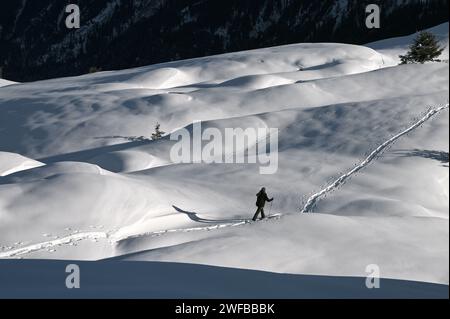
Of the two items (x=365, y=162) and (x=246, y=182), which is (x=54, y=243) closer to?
(x=246, y=182)

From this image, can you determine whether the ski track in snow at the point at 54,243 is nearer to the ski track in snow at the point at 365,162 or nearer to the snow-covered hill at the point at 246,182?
the snow-covered hill at the point at 246,182

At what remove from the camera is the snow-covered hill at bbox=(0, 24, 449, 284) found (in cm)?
1259

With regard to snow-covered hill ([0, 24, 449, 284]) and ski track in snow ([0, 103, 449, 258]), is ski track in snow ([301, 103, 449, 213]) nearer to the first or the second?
ski track in snow ([0, 103, 449, 258])

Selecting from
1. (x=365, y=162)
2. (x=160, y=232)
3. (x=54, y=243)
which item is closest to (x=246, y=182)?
(x=365, y=162)

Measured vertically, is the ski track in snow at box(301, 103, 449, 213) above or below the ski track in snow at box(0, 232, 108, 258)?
above

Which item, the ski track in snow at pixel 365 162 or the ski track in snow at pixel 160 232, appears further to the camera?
the ski track in snow at pixel 365 162

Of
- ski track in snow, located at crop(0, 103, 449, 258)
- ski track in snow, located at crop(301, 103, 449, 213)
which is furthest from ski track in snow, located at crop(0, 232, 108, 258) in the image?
ski track in snow, located at crop(301, 103, 449, 213)

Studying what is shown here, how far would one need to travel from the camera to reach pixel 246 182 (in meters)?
20.8

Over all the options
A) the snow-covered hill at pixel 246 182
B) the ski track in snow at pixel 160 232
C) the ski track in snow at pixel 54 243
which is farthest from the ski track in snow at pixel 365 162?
the ski track in snow at pixel 54 243

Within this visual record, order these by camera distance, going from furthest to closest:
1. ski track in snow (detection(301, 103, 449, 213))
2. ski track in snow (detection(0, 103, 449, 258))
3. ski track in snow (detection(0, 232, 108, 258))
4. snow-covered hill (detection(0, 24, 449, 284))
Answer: ski track in snow (detection(301, 103, 449, 213)) < ski track in snow (detection(0, 103, 449, 258)) < ski track in snow (detection(0, 232, 108, 258)) < snow-covered hill (detection(0, 24, 449, 284))

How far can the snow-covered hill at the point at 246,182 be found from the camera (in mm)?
12594

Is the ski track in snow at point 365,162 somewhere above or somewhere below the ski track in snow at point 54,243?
above

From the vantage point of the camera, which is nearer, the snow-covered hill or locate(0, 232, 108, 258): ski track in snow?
the snow-covered hill

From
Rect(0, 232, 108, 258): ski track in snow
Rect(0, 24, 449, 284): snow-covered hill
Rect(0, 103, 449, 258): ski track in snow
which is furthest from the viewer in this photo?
Rect(0, 103, 449, 258): ski track in snow
